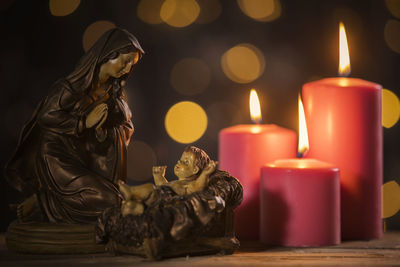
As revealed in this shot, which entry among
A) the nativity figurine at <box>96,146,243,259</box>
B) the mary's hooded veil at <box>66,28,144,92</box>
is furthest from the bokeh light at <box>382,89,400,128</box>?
the mary's hooded veil at <box>66,28,144,92</box>

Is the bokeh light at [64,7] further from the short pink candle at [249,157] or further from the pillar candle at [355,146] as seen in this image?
the pillar candle at [355,146]

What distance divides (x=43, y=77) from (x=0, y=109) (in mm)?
129

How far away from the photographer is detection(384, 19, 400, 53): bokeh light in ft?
4.90

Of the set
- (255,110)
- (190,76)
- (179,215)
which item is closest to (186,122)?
(190,76)

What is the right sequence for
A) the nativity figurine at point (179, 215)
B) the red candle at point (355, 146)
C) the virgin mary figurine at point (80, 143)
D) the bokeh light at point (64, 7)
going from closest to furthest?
1. the nativity figurine at point (179, 215)
2. the virgin mary figurine at point (80, 143)
3. the red candle at point (355, 146)
4. the bokeh light at point (64, 7)

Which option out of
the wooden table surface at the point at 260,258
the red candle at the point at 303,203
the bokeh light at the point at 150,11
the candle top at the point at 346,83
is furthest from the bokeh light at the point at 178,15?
the wooden table surface at the point at 260,258

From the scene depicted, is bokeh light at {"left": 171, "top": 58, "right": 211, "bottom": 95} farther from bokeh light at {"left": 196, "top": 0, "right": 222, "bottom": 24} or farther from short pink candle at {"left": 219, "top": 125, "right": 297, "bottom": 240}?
short pink candle at {"left": 219, "top": 125, "right": 297, "bottom": 240}

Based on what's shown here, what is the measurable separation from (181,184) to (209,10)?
58 centimetres

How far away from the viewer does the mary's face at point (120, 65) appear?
1203 mm

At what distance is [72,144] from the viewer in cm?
121

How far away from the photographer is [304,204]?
46.9 inches

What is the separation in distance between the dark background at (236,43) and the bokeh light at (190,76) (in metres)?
0.01

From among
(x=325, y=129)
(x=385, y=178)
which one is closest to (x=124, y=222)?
(x=325, y=129)

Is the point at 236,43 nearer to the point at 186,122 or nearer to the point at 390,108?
the point at 186,122
